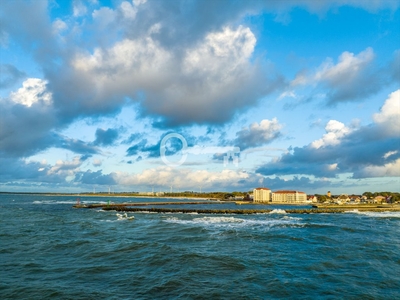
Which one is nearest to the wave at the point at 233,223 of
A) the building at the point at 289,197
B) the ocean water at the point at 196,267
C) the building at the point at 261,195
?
the ocean water at the point at 196,267

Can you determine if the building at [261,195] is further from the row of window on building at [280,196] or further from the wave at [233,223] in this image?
the wave at [233,223]

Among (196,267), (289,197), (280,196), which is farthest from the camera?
(280,196)

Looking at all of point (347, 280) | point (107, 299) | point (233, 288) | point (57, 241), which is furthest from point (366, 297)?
point (57, 241)

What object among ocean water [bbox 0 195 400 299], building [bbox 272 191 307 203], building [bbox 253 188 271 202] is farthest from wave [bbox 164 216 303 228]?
building [bbox 272 191 307 203]

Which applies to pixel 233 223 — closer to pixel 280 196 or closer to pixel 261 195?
pixel 261 195

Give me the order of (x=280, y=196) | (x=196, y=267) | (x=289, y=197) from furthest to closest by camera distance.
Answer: (x=280, y=196), (x=289, y=197), (x=196, y=267)

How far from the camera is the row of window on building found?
17312 centimetres

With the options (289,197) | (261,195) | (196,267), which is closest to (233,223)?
(196,267)

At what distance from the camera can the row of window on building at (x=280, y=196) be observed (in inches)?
6816

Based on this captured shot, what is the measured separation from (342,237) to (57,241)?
3494 cm

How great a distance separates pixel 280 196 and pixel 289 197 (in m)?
5.46

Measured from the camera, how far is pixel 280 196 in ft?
577

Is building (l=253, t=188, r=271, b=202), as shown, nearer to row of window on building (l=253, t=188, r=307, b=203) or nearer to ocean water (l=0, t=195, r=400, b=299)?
row of window on building (l=253, t=188, r=307, b=203)

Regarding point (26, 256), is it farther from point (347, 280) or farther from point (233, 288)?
point (347, 280)
